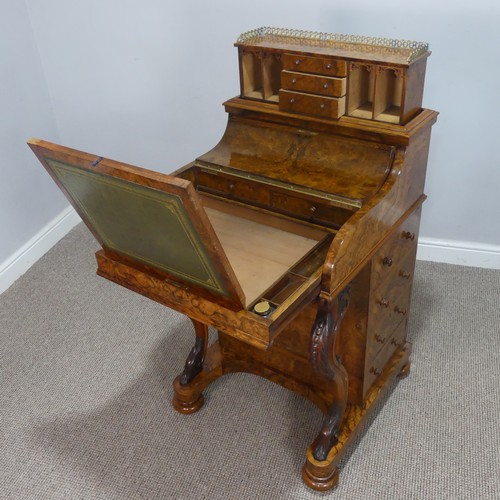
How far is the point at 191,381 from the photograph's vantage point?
2.21 meters

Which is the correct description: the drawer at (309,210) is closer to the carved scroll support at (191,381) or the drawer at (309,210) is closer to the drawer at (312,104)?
the drawer at (312,104)

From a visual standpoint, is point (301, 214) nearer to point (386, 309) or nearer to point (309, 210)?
point (309, 210)

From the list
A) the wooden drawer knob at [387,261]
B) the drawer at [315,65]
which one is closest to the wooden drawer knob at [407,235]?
the wooden drawer knob at [387,261]

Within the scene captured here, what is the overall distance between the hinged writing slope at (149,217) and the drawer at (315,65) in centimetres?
72

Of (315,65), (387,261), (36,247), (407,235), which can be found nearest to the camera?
(315,65)

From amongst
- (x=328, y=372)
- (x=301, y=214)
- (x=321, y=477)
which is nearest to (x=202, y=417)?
(x=321, y=477)

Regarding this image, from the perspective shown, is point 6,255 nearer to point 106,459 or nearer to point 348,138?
point 106,459

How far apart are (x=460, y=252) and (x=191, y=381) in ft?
5.24

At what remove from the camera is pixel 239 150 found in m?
1.90

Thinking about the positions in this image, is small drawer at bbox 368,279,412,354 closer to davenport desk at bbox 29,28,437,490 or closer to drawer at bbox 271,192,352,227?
davenport desk at bbox 29,28,437,490

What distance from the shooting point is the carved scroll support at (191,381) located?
86.3 inches

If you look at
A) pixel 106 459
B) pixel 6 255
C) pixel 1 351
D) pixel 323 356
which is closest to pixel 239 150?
pixel 323 356

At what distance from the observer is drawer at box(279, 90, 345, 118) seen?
5.54ft

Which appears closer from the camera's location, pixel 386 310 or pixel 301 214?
pixel 301 214
